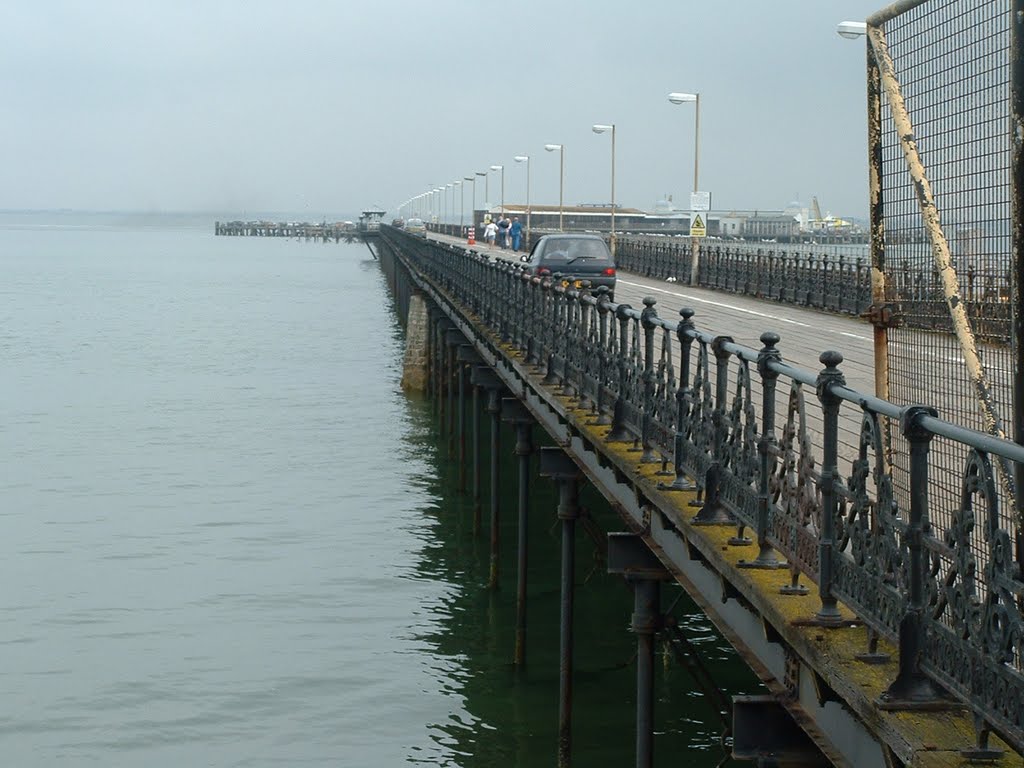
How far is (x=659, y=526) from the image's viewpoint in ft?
31.8

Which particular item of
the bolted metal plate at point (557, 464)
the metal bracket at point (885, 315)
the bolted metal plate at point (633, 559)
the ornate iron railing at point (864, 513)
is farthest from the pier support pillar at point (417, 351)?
the metal bracket at point (885, 315)

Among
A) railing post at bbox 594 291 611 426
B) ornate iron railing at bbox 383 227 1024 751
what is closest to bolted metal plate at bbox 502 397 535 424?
railing post at bbox 594 291 611 426

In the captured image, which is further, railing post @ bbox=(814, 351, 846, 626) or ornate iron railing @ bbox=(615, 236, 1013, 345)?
railing post @ bbox=(814, 351, 846, 626)

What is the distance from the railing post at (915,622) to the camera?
16.9 feet

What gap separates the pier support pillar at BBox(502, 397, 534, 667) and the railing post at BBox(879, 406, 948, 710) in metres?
11.9

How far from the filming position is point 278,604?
66.6ft

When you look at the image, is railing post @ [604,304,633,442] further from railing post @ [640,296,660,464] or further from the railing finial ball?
the railing finial ball

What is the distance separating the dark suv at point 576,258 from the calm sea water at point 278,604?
4147 millimetres

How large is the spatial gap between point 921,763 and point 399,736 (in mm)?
10848

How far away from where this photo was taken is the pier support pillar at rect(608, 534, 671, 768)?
32.8ft

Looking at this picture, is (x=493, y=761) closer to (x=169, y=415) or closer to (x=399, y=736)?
(x=399, y=736)

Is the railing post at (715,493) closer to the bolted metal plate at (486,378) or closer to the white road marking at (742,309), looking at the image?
the bolted metal plate at (486,378)

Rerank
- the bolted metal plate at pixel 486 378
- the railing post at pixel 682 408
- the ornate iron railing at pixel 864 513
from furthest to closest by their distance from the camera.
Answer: the bolted metal plate at pixel 486 378, the railing post at pixel 682 408, the ornate iron railing at pixel 864 513

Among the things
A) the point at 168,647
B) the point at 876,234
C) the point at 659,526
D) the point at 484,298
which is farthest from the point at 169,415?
the point at 876,234
